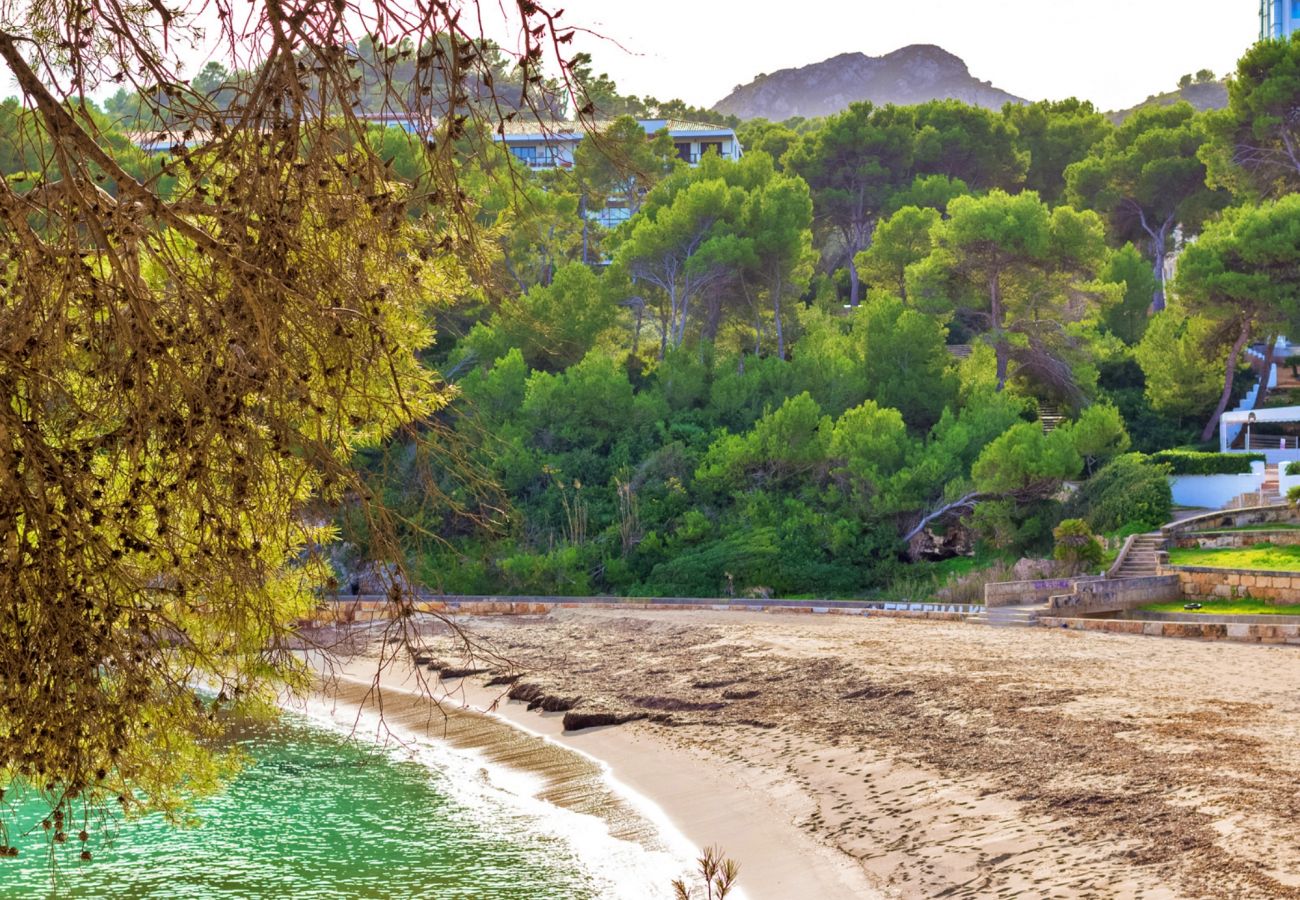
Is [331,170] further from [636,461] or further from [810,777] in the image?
[636,461]

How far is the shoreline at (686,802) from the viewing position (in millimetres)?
10258

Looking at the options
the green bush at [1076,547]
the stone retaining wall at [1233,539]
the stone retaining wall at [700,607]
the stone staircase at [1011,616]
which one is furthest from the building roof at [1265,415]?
the stone staircase at [1011,616]

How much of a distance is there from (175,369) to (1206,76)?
142381 millimetres

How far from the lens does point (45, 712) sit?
3.94 m

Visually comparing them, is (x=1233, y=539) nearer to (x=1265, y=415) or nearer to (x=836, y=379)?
(x=1265, y=415)

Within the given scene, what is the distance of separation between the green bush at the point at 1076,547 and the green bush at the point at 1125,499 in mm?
1981

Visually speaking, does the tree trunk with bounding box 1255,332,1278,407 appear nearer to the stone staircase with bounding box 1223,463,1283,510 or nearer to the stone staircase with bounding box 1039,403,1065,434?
the stone staircase with bounding box 1039,403,1065,434

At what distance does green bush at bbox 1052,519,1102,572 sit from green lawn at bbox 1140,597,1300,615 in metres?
3.21

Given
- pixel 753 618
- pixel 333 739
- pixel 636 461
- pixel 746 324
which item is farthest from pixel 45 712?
pixel 746 324

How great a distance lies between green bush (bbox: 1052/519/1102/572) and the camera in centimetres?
2636

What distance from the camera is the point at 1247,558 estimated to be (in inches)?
936

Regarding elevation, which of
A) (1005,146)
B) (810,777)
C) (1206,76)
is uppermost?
(1206,76)

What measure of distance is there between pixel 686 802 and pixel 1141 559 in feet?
49.6

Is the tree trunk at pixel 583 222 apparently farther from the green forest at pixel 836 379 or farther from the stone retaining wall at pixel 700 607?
the stone retaining wall at pixel 700 607
